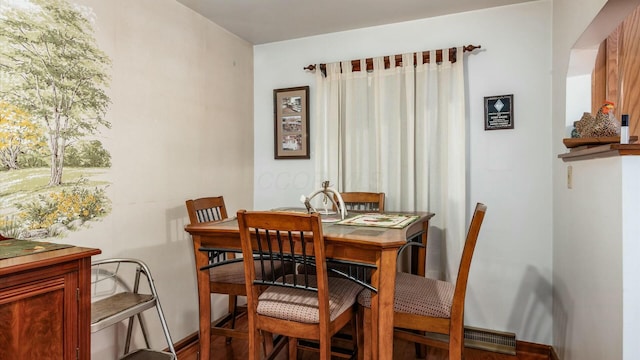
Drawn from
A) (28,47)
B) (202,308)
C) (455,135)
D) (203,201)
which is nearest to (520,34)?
(455,135)

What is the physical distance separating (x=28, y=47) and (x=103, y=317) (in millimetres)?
1277

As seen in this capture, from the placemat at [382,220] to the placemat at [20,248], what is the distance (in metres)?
1.32

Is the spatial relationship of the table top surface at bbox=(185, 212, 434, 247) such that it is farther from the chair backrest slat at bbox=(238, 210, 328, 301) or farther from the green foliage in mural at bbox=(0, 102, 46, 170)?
the green foliage in mural at bbox=(0, 102, 46, 170)

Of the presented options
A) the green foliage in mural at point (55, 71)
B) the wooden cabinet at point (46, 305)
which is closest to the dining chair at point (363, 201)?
the green foliage in mural at point (55, 71)

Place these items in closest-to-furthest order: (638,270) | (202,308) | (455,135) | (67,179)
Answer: (638,270), (67,179), (202,308), (455,135)

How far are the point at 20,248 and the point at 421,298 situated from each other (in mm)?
1665

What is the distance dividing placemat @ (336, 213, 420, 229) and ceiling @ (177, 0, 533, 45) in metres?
1.46

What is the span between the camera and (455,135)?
2.66 metres

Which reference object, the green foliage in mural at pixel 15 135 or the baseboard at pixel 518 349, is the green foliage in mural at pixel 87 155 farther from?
the baseboard at pixel 518 349

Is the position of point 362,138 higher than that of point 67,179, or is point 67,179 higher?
point 362,138

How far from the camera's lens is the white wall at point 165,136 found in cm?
210

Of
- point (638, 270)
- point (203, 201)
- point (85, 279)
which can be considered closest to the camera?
point (638, 270)

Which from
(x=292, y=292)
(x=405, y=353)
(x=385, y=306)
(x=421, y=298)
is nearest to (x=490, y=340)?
(x=405, y=353)

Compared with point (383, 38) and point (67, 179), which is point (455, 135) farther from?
point (67, 179)
